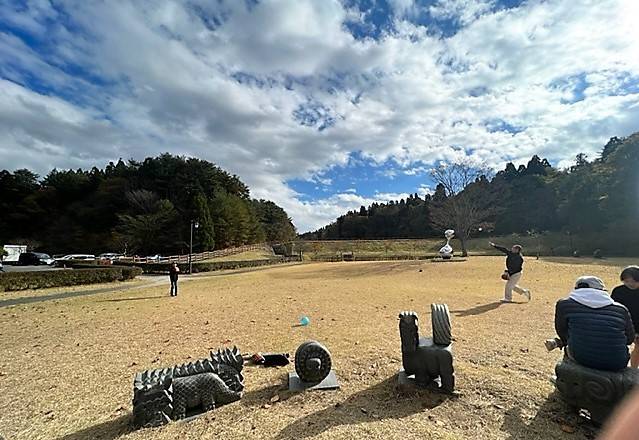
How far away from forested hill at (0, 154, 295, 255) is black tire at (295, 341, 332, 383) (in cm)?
4384

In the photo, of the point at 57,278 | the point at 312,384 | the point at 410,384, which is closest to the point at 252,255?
the point at 57,278

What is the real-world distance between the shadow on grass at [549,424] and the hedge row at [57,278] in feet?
67.9

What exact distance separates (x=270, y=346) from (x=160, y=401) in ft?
9.38

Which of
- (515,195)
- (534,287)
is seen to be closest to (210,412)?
(534,287)

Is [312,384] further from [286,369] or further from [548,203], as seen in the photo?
[548,203]

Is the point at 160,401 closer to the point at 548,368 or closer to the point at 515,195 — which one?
the point at 548,368

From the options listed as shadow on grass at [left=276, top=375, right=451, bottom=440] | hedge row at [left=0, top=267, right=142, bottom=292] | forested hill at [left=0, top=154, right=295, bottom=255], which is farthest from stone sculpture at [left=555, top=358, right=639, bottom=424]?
forested hill at [left=0, top=154, right=295, bottom=255]

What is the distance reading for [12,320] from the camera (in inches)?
354

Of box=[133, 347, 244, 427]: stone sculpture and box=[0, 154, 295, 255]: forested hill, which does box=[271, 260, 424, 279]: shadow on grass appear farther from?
box=[0, 154, 295, 255]: forested hill

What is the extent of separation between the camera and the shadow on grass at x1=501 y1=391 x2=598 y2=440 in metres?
2.96

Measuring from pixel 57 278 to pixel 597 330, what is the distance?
2195 centimetres

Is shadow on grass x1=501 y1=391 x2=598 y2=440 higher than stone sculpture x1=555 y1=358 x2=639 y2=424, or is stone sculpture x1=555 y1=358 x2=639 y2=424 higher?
stone sculpture x1=555 y1=358 x2=639 y2=424

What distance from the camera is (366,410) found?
352 cm

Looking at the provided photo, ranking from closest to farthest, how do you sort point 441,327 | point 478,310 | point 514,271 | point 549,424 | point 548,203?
point 549,424 < point 441,327 < point 478,310 < point 514,271 < point 548,203
